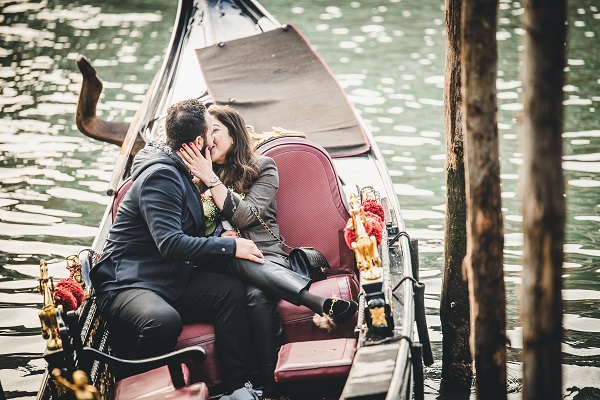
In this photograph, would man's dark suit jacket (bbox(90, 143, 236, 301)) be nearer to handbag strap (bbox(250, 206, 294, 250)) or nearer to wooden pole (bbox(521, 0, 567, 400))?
handbag strap (bbox(250, 206, 294, 250))

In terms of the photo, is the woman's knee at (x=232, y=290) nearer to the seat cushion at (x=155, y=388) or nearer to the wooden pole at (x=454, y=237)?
the seat cushion at (x=155, y=388)

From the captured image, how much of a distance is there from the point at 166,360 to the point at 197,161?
94 cm

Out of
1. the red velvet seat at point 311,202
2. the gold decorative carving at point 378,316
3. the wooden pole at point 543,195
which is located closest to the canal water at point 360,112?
the wooden pole at point 543,195

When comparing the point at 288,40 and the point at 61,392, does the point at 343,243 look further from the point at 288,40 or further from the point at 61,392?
the point at 288,40

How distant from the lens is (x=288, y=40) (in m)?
6.14

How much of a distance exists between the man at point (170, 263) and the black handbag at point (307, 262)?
0.28m

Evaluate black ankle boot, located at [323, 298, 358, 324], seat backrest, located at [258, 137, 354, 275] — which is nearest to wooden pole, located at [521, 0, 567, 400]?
black ankle boot, located at [323, 298, 358, 324]

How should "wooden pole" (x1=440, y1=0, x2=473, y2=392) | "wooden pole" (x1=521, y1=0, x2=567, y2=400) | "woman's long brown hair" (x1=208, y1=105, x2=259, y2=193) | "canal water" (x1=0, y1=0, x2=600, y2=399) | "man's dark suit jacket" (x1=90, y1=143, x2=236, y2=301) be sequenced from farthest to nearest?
"canal water" (x1=0, y1=0, x2=600, y2=399) → "wooden pole" (x1=440, y1=0, x2=473, y2=392) → "woman's long brown hair" (x1=208, y1=105, x2=259, y2=193) → "man's dark suit jacket" (x1=90, y1=143, x2=236, y2=301) → "wooden pole" (x1=521, y1=0, x2=567, y2=400)

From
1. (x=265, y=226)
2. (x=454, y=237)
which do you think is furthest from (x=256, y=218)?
(x=454, y=237)

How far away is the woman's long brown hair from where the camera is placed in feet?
11.9

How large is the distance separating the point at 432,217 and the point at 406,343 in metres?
3.58

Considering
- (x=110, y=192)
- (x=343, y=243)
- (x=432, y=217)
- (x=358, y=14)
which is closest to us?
(x=343, y=243)

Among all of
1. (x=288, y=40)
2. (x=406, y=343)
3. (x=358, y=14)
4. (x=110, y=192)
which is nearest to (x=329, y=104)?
(x=288, y=40)

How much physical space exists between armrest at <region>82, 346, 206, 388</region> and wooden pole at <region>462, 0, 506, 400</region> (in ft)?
3.20
